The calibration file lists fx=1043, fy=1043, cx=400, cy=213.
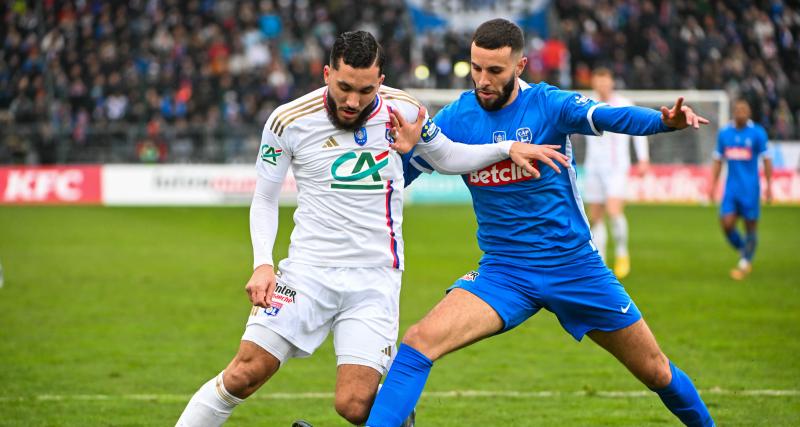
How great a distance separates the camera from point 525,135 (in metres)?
5.69

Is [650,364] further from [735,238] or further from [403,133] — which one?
[735,238]

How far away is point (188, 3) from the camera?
3481cm

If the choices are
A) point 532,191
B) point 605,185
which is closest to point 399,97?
point 532,191

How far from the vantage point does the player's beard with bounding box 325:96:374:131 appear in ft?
17.9

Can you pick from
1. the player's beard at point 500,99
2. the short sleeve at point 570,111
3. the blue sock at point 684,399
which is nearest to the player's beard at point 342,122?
the player's beard at point 500,99

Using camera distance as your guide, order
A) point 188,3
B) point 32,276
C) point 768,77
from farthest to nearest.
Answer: point 188,3 → point 768,77 → point 32,276

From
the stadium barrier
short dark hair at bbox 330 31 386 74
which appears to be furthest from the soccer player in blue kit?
the stadium barrier

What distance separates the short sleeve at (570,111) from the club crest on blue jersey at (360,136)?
39.1 inches

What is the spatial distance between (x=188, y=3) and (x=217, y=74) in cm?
456

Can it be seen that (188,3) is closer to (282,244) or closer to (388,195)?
(282,244)

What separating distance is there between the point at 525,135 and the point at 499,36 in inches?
22.2

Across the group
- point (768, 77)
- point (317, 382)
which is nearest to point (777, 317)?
point (317, 382)

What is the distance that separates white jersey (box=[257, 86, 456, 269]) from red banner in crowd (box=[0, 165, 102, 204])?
80.8 feet

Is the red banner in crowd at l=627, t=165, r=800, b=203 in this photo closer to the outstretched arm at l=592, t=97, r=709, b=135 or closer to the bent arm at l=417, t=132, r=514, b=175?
the bent arm at l=417, t=132, r=514, b=175
